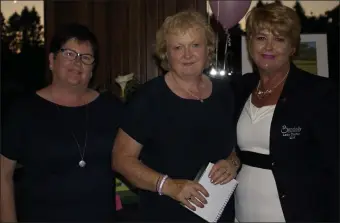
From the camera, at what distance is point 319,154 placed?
1726mm

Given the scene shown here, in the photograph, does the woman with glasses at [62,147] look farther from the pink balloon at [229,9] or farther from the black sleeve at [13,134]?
the pink balloon at [229,9]

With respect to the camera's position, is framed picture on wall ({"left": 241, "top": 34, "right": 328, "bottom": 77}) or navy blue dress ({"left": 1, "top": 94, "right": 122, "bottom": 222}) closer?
navy blue dress ({"left": 1, "top": 94, "right": 122, "bottom": 222})

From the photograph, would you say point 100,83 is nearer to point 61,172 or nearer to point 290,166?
point 61,172

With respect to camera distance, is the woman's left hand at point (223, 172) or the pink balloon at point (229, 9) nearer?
the woman's left hand at point (223, 172)

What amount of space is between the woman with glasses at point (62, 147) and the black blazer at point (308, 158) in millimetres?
848

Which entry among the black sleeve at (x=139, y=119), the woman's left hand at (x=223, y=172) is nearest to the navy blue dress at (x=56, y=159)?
the black sleeve at (x=139, y=119)

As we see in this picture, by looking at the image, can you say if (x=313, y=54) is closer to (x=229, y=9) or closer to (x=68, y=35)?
(x=229, y=9)

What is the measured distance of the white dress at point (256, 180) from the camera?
5.84 feet

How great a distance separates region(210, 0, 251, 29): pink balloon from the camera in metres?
3.03

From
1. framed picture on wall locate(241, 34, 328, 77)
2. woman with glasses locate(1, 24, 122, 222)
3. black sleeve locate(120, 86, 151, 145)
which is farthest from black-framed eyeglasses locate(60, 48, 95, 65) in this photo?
framed picture on wall locate(241, 34, 328, 77)

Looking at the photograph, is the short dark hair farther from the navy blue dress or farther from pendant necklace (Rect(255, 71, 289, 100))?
pendant necklace (Rect(255, 71, 289, 100))

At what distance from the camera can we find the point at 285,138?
5.68 ft

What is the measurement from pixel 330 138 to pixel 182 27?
854 millimetres

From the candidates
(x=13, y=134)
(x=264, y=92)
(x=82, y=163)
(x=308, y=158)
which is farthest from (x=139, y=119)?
(x=308, y=158)
